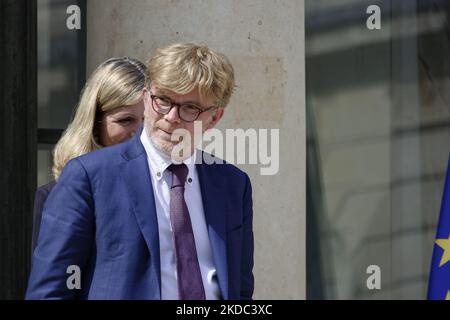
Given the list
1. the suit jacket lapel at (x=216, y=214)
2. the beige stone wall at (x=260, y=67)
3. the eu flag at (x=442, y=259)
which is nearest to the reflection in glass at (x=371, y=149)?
the beige stone wall at (x=260, y=67)

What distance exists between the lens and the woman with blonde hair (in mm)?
4582

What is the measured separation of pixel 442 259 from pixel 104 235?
326 cm

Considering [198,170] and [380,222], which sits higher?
[198,170]

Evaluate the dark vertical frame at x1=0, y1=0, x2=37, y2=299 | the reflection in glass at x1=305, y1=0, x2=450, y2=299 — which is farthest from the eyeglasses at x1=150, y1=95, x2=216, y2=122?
the reflection in glass at x1=305, y1=0, x2=450, y2=299

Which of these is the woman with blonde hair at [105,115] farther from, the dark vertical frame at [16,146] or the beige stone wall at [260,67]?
the beige stone wall at [260,67]

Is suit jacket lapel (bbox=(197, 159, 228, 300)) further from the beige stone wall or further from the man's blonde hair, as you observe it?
the beige stone wall

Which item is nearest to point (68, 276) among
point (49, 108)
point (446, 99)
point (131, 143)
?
point (131, 143)

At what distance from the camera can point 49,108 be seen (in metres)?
6.72

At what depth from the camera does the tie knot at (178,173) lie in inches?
146

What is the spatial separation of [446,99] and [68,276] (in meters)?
4.51

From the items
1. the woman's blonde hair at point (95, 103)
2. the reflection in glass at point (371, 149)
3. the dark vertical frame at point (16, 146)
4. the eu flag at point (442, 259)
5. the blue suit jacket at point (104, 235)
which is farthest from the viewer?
the reflection in glass at point (371, 149)

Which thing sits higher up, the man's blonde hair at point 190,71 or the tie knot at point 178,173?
the man's blonde hair at point 190,71

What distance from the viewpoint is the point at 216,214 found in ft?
12.2
